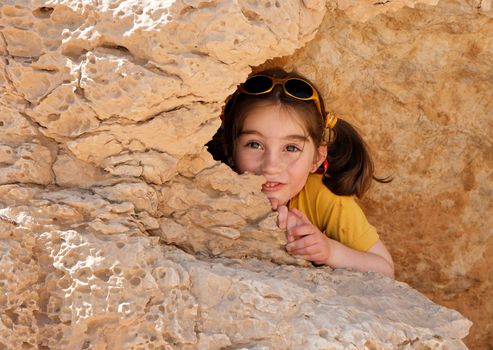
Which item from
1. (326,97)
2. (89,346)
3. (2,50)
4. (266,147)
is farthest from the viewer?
(326,97)

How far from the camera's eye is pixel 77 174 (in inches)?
70.1

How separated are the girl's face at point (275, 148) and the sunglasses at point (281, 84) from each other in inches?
2.5

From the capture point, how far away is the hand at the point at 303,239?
2.15 meters

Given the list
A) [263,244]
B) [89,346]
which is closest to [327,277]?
[263,244]

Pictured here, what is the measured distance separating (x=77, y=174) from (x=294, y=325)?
690mm

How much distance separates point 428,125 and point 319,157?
0.57 meters

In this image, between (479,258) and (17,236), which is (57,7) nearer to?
(17,236)

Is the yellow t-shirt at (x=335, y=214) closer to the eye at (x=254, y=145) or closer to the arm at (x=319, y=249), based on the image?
the arm at (x=319, y=249)

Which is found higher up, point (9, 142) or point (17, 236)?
point (9, 142)

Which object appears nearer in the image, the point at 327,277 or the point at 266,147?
the point at 327,277

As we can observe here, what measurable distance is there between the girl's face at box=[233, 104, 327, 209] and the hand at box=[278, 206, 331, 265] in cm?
A: 17

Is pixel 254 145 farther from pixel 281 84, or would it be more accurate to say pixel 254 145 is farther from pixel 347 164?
pixel 347 164

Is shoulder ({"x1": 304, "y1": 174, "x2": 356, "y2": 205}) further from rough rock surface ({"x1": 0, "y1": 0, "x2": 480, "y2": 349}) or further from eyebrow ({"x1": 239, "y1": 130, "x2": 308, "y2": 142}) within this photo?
rough rock surface ({"x1": 0, "y1": 0, "x2": 480, "y2": 349})

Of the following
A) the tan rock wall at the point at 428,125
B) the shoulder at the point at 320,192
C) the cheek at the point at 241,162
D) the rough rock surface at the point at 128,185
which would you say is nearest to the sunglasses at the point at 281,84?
the tan rock wall at the point at 428,125
